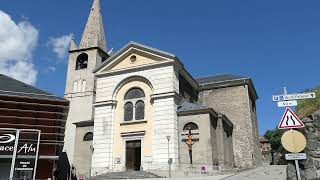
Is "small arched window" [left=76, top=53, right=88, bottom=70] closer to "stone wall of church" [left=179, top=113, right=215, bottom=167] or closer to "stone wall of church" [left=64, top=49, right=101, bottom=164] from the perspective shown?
"stone wall of church" [left=64, top=49, right=101, bottom=164]

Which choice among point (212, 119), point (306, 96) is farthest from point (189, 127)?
point (306, 96)

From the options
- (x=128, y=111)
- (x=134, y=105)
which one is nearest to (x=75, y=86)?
(x=128, y=111)

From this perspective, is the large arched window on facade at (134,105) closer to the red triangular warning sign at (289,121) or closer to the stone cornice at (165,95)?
the stone cornice at (165,95)

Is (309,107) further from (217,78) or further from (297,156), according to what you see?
(217,78)

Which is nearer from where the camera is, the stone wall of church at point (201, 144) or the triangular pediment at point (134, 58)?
the stone wall of church at point (201, 144)

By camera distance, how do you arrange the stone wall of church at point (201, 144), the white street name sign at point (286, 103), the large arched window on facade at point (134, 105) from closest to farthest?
the white street name sign at point (286, 103)
the stone wall of church at point (201, 144)
the large arched window on facade at point (134, 105)

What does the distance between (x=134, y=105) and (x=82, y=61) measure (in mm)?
17817

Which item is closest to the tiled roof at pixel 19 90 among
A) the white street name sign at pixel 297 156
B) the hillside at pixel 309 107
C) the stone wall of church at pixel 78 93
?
the stone wall of church at pixel 78 93

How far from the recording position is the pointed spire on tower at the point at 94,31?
151 ft

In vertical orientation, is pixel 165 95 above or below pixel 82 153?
above

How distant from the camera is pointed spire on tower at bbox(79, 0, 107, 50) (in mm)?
46031

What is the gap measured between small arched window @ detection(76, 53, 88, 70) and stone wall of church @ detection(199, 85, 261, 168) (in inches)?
674

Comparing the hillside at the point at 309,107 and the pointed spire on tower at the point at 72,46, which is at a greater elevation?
the pointed spire on tower at the point at 72,46

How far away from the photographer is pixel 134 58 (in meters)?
32.4
